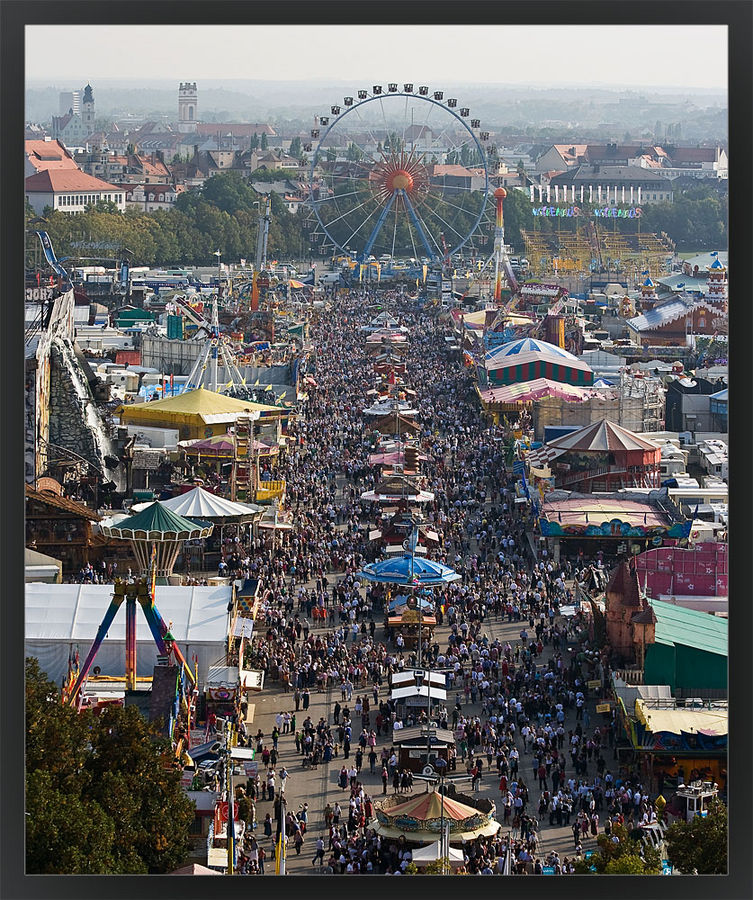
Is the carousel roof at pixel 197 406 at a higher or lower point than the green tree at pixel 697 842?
higher

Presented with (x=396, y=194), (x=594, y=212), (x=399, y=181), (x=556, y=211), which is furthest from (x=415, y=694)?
(x=594, y=212)

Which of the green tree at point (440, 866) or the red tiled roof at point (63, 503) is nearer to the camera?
the green tree at point (440, 866)

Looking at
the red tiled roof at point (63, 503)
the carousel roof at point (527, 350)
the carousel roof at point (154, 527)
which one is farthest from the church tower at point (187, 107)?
the carousel roof at point (154, 527)

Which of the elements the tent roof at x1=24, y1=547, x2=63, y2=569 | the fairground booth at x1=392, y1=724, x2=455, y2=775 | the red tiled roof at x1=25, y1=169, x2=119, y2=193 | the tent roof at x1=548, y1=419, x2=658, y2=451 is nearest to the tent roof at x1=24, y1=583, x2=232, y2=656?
the fairground booth at x1=392, y1=724, x2=455, y2=775

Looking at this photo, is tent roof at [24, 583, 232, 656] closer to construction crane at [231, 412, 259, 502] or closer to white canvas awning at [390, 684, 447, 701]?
white canvas awning at [390, 684, 447, 701]

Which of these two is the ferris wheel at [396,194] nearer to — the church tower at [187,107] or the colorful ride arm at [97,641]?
the church tower at [187,107]

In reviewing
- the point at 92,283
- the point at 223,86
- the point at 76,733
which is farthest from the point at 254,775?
the point at 223,86

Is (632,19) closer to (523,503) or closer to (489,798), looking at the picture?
(489,798)
